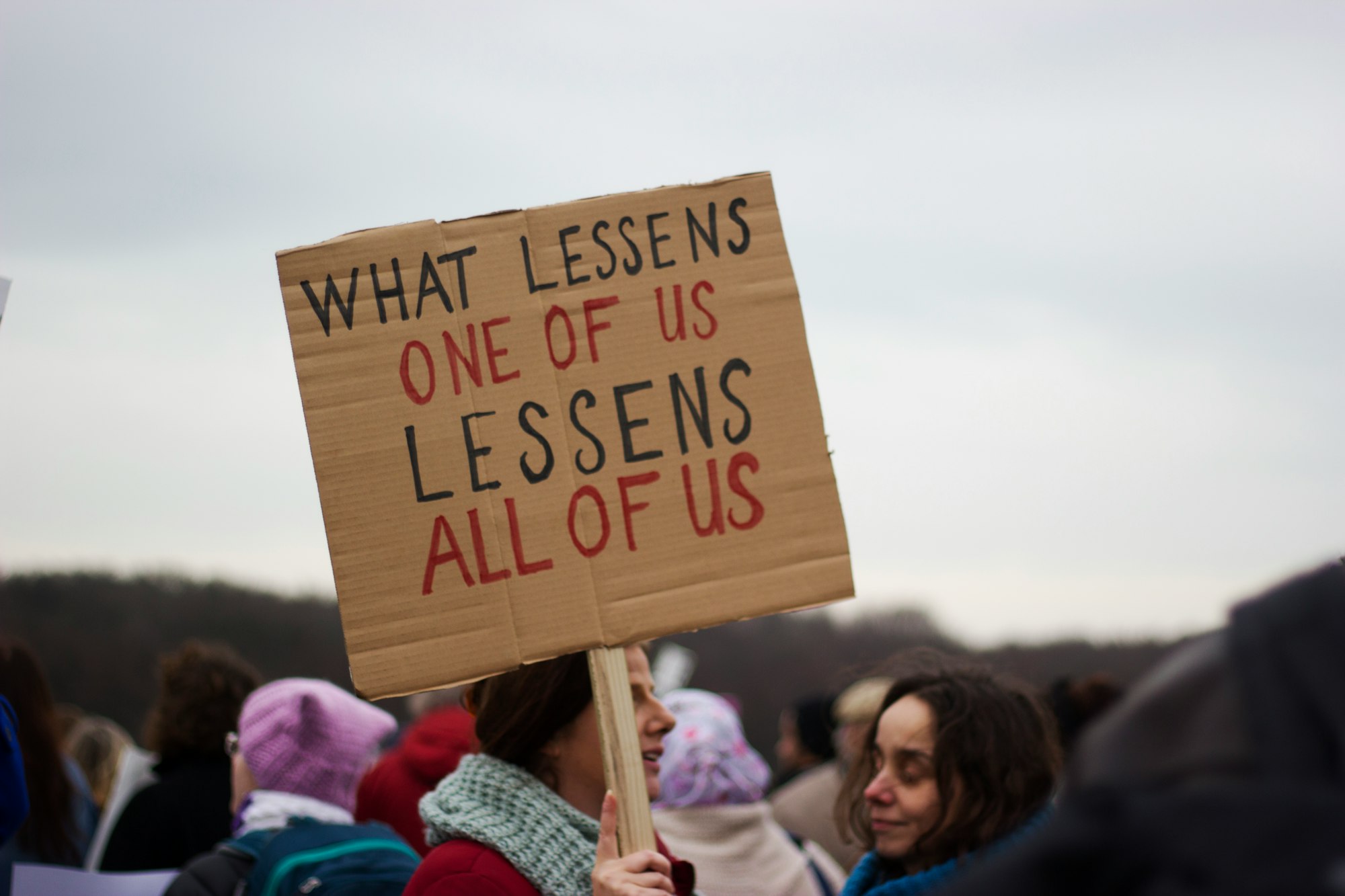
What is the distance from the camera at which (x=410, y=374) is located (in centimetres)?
207

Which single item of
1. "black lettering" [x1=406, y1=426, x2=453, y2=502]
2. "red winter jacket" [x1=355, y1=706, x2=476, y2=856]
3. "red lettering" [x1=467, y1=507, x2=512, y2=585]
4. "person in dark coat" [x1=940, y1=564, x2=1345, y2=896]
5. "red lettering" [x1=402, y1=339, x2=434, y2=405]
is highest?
"red lettering" [x1=402, y1=339, x2=434, y2=405]

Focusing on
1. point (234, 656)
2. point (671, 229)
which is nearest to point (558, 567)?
point (671, 229)

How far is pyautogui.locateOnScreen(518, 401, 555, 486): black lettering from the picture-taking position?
208 centimetres

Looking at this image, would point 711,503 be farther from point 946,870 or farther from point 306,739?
point 306,739

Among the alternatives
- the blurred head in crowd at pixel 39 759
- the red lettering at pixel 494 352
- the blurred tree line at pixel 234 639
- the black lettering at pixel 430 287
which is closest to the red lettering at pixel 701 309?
the red lettering at pixel 494 352

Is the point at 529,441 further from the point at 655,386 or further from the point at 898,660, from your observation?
the point at 898,660

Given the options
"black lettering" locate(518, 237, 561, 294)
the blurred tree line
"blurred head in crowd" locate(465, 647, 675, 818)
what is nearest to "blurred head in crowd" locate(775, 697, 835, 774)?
"blurred head in crowd" locate(465, 647, 675, 818)

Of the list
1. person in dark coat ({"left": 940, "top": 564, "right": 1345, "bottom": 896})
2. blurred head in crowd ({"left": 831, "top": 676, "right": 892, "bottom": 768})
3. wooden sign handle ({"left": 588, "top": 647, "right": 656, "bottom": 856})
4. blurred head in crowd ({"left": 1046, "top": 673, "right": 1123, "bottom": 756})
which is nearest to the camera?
person in dark coat ({"left": 940, "top": 564, "right": 1345, "bottom": 896})

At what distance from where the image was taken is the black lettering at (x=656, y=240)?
213 cm

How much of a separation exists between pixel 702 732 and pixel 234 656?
A: 1.69m

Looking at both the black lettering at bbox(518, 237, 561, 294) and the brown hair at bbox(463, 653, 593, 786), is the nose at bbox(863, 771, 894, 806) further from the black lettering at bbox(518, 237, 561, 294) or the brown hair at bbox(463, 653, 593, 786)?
the black lettering at bbox(518, 237, 561, 294)

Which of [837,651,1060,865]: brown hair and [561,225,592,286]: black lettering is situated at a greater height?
[561,225,592,286]: black lettering

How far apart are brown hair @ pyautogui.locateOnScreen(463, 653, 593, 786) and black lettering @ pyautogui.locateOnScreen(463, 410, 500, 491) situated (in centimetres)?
48

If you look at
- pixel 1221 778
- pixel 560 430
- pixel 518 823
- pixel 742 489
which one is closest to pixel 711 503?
pixel 742 489
